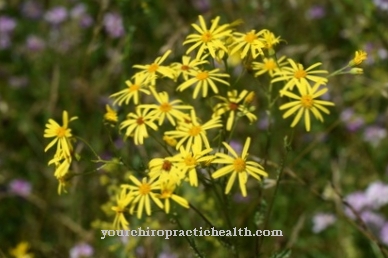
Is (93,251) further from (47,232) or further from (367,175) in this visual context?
(367,175)

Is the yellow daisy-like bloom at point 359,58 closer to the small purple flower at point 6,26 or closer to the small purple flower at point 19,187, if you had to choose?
the small purple flower at point 19,187

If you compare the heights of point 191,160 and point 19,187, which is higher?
point 19,187

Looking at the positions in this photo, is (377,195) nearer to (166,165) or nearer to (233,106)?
(233,106)

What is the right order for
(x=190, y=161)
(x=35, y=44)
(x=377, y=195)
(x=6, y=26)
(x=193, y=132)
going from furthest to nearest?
(x=6, y=26)
(x=35, y=44)
(x=377, y=195)
(x=193, y=132)
(x=190, y=161)

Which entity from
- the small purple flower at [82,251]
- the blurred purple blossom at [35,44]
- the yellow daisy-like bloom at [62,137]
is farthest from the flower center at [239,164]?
the blurred purple blossom at [35,44]

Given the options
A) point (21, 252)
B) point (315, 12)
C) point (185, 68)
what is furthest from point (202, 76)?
point (315, 12)

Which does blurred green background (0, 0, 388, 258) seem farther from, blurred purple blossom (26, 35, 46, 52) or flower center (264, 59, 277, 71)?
flower center (264, 59, 277, 71)

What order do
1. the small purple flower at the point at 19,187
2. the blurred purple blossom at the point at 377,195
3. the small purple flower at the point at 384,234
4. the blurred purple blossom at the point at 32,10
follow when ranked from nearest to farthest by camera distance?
the small purple flower at the point at 384,234 → the blurred purple blossom at the point at 377,195 → the small purple flower at the point at 19,187 → the blurred purple blossom at the point at 32,10
